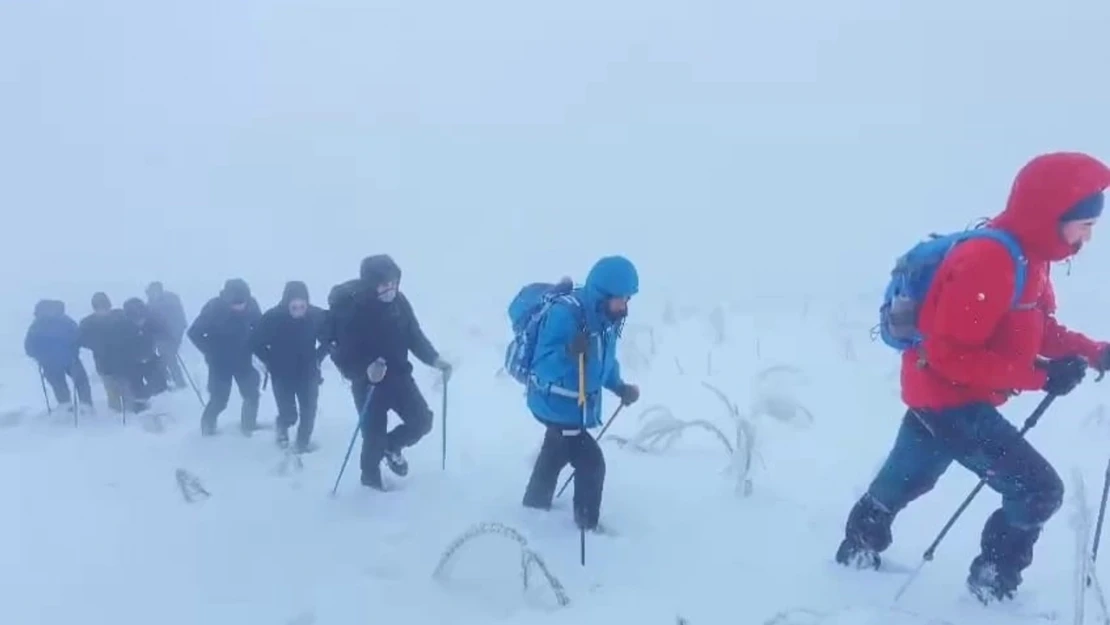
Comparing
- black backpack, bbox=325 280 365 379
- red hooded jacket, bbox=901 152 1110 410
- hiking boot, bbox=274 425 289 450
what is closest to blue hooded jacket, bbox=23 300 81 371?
hiking boot, bbox=274 425 289 450

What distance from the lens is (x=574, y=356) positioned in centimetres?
526

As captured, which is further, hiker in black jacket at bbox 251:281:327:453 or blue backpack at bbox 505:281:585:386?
hiker in black jacket at bbox 251:281:327:453

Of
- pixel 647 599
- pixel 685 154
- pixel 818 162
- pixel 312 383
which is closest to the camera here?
pixel 647 599

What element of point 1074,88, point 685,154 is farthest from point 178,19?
point 1074,88

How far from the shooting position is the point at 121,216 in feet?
181

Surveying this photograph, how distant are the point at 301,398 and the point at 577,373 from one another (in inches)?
163

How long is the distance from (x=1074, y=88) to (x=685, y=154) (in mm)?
50569

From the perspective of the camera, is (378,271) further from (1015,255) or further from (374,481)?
(1015,255)

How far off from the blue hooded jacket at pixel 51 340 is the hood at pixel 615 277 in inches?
357

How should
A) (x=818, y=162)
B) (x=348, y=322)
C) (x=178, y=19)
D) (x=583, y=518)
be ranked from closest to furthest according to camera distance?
1. (x=583, y=518)
2. (x=348, y=322)
3. (x=818, y=162)
4. (x=178, y=19)

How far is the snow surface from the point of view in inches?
194

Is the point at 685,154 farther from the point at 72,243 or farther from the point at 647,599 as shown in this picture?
the point at 647,599

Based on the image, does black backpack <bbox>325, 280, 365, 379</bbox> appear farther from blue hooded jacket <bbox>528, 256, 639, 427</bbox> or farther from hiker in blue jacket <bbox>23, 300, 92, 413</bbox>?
hiker in blue jacket <bbox>23, 300, 92, 413</bbox>

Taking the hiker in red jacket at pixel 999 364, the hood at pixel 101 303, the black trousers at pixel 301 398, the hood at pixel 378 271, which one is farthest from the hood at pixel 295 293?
the hiker in red jacket at pixel 999 364
